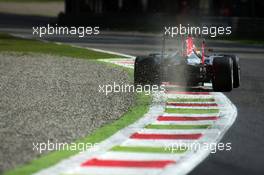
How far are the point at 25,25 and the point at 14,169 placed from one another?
39527 millimetres

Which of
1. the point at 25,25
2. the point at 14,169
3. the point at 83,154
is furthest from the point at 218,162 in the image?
the point at 25,25

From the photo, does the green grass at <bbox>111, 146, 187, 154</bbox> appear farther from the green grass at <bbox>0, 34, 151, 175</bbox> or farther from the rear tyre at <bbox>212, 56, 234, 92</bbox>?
the rear tyre at <bbox>212, 56, 234, 92</bbox>

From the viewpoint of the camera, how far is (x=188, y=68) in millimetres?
16109

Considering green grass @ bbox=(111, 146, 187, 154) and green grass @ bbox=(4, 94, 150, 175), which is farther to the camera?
green grass @ bbox=(111, 146, 187, 154)

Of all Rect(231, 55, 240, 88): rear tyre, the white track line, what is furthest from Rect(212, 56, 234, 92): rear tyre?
the white track line

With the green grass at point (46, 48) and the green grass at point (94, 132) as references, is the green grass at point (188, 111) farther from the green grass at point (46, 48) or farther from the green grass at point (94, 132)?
the green grass at point (46, 48)

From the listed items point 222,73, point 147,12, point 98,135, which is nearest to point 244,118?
point 98,135

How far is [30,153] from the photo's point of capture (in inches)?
385

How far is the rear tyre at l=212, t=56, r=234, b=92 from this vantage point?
16125mm
